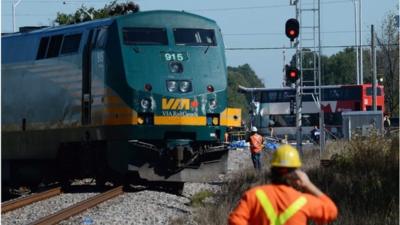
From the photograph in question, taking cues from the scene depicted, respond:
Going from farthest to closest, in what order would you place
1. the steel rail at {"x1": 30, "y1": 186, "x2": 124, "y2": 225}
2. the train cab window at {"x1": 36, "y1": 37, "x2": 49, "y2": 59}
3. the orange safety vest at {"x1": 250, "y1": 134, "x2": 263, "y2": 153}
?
the orange safety vest at {"x1": 250, "y1": 134, "x2": 263, "y2": 153}
the train cab window at {"x1": 36, "y1": 37, "x2": 49, "y2": 59}
the steel rail at {"x1": 30, "y1": 186, "x2": 124, "y2": 225}

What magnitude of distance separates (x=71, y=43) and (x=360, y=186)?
8118 millimetres

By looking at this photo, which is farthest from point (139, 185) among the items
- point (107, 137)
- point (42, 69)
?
point (42, 69)

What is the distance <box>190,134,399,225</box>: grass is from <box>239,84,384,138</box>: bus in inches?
1666

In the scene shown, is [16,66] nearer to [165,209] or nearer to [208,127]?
[208,127]

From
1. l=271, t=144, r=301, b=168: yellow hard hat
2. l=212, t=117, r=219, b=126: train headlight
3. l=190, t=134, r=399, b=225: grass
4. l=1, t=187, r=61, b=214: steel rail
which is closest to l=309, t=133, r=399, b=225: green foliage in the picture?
l=190, t=134, r=399, b=225: grass

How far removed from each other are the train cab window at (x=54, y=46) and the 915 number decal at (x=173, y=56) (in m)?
2.65

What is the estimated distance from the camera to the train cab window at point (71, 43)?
63.7ft

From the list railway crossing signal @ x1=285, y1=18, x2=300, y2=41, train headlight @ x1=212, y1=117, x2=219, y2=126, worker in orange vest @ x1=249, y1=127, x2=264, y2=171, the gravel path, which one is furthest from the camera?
worker in orange vest @ x1=249, y1=127, x2=264, y2=171

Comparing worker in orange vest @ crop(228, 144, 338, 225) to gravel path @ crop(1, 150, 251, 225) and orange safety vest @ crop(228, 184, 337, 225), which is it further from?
gravel path @ crop(1, 150, 251, 225)

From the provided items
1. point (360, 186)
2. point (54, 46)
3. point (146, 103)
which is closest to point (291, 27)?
point (146, 103)

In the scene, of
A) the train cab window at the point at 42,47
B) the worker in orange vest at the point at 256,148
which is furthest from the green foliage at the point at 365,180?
the worker in orange vest at the point at 256,148

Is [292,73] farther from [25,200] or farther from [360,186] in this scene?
[360,186]

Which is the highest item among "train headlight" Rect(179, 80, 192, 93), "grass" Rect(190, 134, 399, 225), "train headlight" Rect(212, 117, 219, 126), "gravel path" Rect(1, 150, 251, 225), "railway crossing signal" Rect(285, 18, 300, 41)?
"railway crossing signal" Rect(285, 18, 300, 41)

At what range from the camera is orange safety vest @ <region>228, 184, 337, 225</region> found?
6.41 meters
